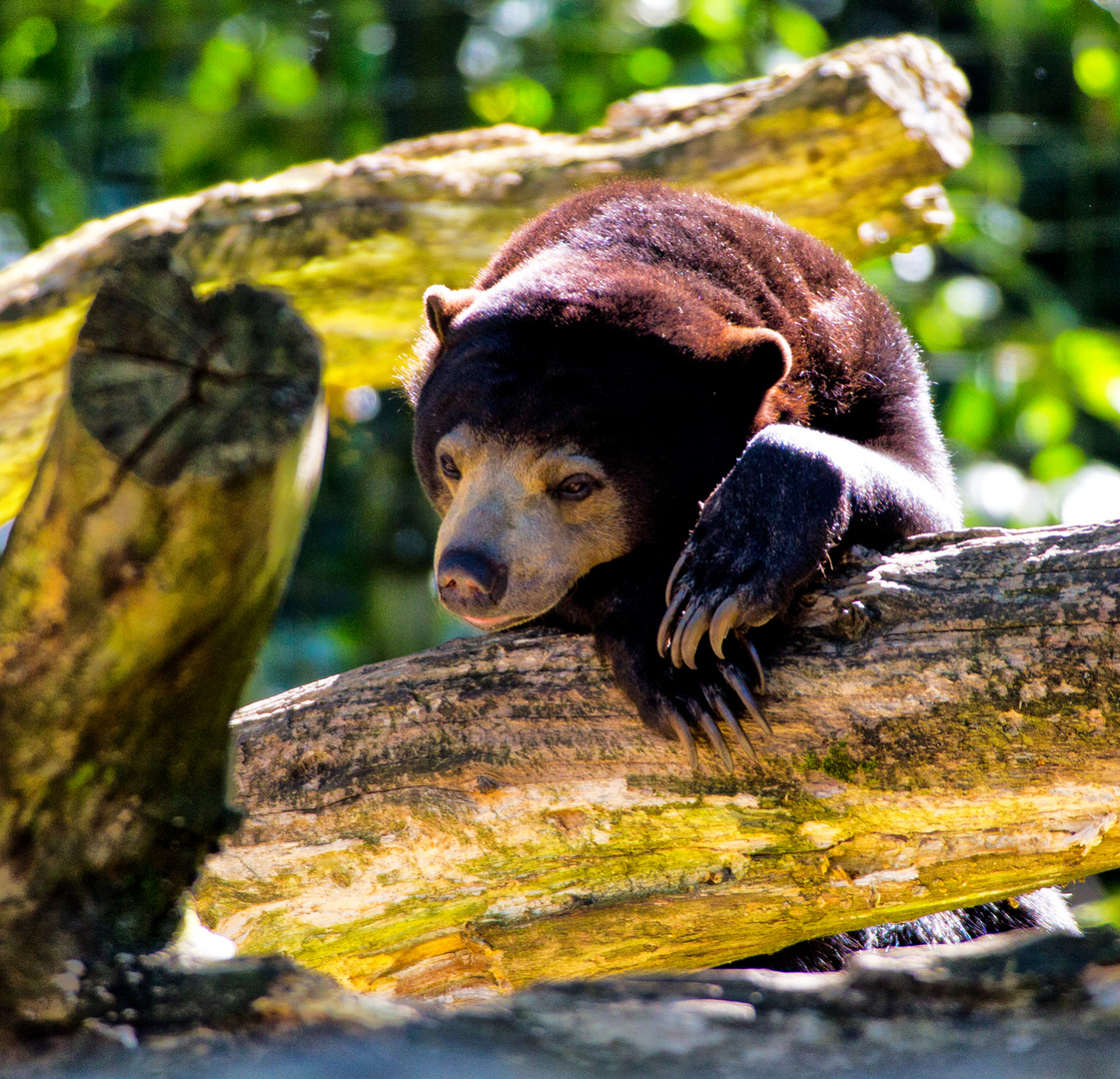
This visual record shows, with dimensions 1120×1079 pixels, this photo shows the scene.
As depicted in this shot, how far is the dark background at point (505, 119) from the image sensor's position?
5652 millimetres

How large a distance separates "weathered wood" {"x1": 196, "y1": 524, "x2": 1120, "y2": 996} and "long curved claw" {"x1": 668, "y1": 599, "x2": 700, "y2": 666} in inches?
4.8

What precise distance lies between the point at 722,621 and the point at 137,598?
3.27ft

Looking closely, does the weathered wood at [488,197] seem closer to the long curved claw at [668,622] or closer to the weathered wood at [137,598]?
the long curved claw at [668,622]

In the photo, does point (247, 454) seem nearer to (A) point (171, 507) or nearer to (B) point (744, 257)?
(A) point (171, 507)

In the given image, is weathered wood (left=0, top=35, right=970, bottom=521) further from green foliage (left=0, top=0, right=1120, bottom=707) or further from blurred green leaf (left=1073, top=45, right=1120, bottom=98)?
blurred green leaf (left=1073, top=45, right=1120, bottom=98)

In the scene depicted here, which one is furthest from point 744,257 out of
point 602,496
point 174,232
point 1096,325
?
point 1096,325

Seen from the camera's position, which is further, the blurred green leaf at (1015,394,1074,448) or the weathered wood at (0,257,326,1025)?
the blurred green leaf at (1015,394,1074,448)

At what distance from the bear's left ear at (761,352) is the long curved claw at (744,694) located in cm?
79

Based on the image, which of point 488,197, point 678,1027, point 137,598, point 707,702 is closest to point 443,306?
point 488,197

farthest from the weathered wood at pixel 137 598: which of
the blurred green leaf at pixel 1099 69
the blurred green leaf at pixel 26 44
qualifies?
the blurred green leaf at pixel 1099 69

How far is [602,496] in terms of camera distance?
8.43 feet

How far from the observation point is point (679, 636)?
6.48ft

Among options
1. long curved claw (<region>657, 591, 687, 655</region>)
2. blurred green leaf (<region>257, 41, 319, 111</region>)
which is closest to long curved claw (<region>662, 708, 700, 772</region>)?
long curved claw (<region>657, 591, 687, 655</region>)

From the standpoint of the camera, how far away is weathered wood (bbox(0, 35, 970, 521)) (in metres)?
3.57
